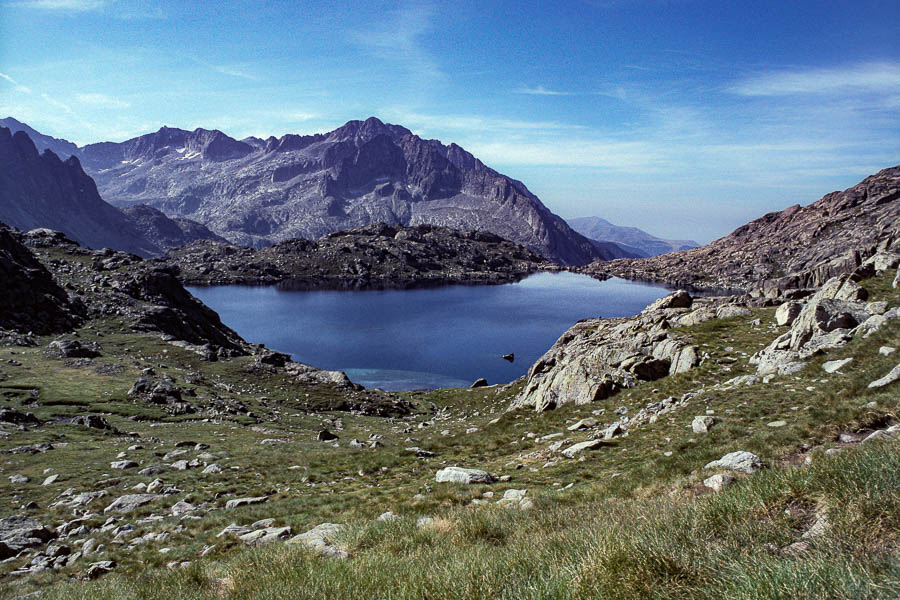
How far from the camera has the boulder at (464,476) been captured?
46.6 feet

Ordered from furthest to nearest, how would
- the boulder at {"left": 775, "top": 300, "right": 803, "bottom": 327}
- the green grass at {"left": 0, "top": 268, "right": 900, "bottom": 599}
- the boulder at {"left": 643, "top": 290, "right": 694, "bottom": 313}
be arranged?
1. the boulder at {"left": 643, "top": 290, "right": 694, "bottom": 313}
2. the boulder at {"left": 775, "top": 300, "right": 803, "bottom": 327}
3. the green grass at {"left": 0, "top": 268, "right": 900, "bottom": 599}

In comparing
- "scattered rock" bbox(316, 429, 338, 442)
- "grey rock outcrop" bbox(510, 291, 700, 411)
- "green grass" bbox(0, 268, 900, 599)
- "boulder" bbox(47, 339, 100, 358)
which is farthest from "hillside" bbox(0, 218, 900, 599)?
"boulder" bbox(47, 339, 100, 358)

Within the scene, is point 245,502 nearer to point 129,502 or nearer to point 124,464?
point 129,502

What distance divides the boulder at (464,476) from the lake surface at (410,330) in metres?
58.7

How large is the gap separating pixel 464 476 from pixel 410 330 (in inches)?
4317

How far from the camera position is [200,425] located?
32281 millimetres

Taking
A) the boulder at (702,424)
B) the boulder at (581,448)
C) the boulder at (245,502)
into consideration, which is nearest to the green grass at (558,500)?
the boulder at (702,424)

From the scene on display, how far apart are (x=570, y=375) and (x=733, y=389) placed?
1148 cm

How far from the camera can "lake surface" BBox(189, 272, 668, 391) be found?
284 ft

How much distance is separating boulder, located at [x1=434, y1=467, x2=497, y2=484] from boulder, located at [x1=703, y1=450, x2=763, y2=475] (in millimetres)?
6474

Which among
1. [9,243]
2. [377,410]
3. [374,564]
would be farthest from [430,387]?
[374,564]

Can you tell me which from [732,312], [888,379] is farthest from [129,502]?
[732,312]

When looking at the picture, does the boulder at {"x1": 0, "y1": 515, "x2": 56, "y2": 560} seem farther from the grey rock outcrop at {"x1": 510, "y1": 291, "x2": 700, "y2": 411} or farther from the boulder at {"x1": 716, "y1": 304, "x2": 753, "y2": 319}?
the boulder at {"x1": 716, "y1": 304, "x2": 753, "y2": 319}

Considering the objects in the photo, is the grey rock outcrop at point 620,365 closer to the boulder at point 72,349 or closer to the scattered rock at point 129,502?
the scattered rock at point 129,502
